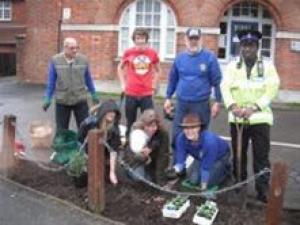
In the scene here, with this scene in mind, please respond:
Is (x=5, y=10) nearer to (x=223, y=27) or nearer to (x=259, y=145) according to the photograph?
(x=223, y=27)

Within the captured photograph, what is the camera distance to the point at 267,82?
8.34 metres

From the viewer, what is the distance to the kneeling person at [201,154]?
27.3ft

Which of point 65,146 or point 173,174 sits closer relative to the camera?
point 173,174

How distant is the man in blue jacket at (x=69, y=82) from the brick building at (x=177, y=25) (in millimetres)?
11491

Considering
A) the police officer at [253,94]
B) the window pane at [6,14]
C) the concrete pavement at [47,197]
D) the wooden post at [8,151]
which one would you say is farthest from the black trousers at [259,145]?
the window pane at [6,14]

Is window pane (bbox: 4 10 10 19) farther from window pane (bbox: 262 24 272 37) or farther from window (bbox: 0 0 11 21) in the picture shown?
window pane (bbox: 262 24 272 37)

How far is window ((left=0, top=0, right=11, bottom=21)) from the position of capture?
38.4m

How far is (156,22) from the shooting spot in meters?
23.2

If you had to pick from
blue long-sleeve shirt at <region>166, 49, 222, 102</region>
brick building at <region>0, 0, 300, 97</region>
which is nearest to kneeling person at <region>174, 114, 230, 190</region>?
blue long-sleeve shirt at <region>166, 49, 222, 102</region>

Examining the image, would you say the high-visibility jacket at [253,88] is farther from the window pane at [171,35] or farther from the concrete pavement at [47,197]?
the window pane at [171,35]

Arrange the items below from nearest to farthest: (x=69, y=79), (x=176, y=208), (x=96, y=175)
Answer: (x=176, y=208) < (x=96, y=175) < (x=69, y=79)

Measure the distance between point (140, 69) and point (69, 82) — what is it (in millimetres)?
981

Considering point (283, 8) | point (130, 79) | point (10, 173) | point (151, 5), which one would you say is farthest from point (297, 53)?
point (10, 173)

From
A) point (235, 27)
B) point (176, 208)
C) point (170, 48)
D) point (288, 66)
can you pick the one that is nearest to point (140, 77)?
point (176, 208)
